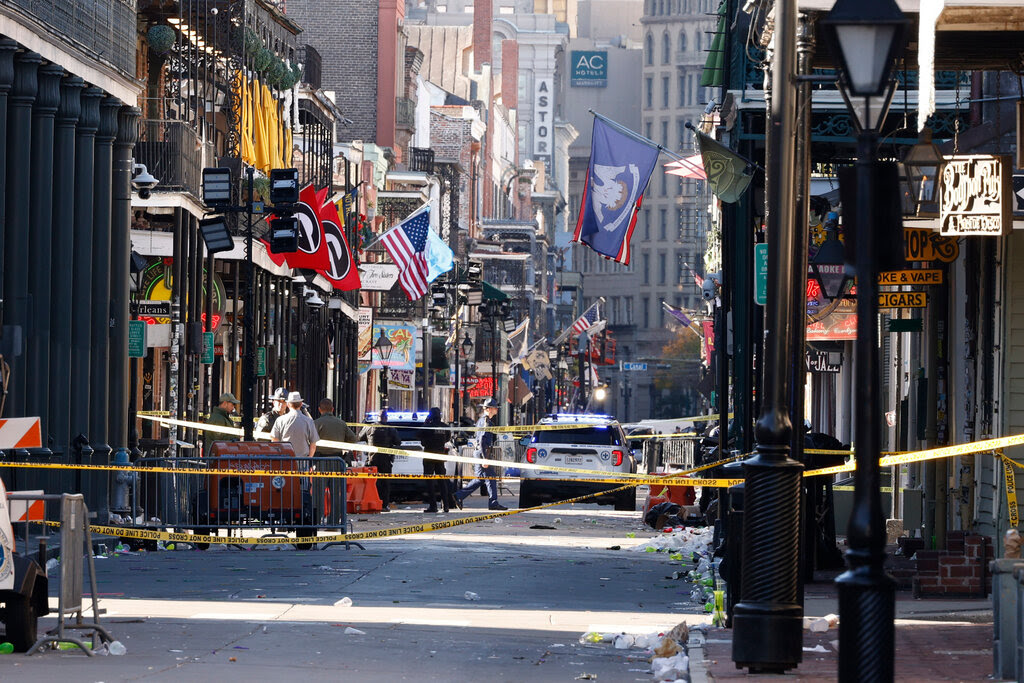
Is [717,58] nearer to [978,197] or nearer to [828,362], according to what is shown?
[978,197]

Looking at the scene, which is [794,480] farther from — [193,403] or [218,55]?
[218,55]

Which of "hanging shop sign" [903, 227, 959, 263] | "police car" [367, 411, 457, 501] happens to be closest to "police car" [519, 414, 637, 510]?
"police car" [367, 411, 457, 501]

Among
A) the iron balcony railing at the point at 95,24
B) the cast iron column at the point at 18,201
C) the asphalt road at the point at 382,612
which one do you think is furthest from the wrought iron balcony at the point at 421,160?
the cast iron column at the point at 18,201

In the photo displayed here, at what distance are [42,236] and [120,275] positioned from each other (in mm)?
2944

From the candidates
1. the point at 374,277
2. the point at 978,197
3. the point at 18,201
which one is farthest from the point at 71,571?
the point at 374,277

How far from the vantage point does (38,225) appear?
24.5 m

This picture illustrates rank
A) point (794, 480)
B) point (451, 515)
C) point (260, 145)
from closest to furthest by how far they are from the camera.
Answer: point (794, 480) → point (451, 515) → point (260, 145)

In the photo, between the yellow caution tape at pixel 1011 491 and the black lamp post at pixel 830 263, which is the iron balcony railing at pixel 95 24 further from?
the yellow caution tape at pixel 1011 491

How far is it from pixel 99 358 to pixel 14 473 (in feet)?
18.1

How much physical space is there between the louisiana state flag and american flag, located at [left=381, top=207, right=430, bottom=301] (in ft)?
80.4

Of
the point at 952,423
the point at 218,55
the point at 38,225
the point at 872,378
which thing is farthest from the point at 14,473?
the point at 218,55

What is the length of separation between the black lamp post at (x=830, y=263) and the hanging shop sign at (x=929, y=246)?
2.54ft

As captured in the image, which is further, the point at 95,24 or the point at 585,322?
the point at 585,322

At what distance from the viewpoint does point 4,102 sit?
2297 centimetres
